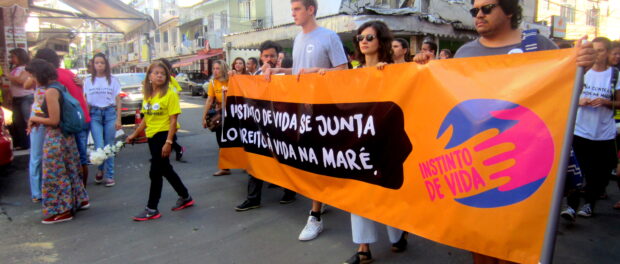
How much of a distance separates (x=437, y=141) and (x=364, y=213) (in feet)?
2.90

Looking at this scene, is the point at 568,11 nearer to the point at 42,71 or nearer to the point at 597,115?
the point at 597,115

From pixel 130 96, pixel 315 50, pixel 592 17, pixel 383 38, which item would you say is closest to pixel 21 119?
pixel 130 96

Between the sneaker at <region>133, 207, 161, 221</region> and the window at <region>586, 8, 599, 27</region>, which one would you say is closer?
the sneaker at <region>133, 207, 161, 221</region>

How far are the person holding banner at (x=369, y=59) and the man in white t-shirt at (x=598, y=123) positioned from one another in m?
2.09

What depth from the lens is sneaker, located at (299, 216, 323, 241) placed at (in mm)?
3643

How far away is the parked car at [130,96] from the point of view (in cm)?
1123

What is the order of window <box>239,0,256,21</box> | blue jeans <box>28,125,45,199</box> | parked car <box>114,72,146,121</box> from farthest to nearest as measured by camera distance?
window <box>239,0,256,21</box>, parked car <box>114,72,146,121</box>, blue jeans <box>28,125,45,199</box>

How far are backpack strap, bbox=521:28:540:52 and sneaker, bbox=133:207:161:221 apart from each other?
3.71m

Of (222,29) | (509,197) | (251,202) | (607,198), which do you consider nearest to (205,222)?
(251,202)

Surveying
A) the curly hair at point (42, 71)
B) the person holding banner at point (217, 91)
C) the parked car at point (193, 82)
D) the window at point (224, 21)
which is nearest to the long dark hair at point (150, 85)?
the curly hair at point (42, 71)

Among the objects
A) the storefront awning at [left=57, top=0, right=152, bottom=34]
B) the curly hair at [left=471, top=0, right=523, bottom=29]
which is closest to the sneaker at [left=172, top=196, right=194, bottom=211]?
the curly hair at [left=471, top=0, right=523, bottom=29]

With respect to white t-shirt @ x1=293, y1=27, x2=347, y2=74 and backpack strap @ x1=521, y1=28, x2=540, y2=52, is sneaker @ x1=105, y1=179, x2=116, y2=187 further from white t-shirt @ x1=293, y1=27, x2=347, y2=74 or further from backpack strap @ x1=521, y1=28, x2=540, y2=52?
backpack strap @ x1=521, y1=28, x2=540, y2=52

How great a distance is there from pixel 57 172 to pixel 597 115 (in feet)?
17.8

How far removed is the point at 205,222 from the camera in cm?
418
